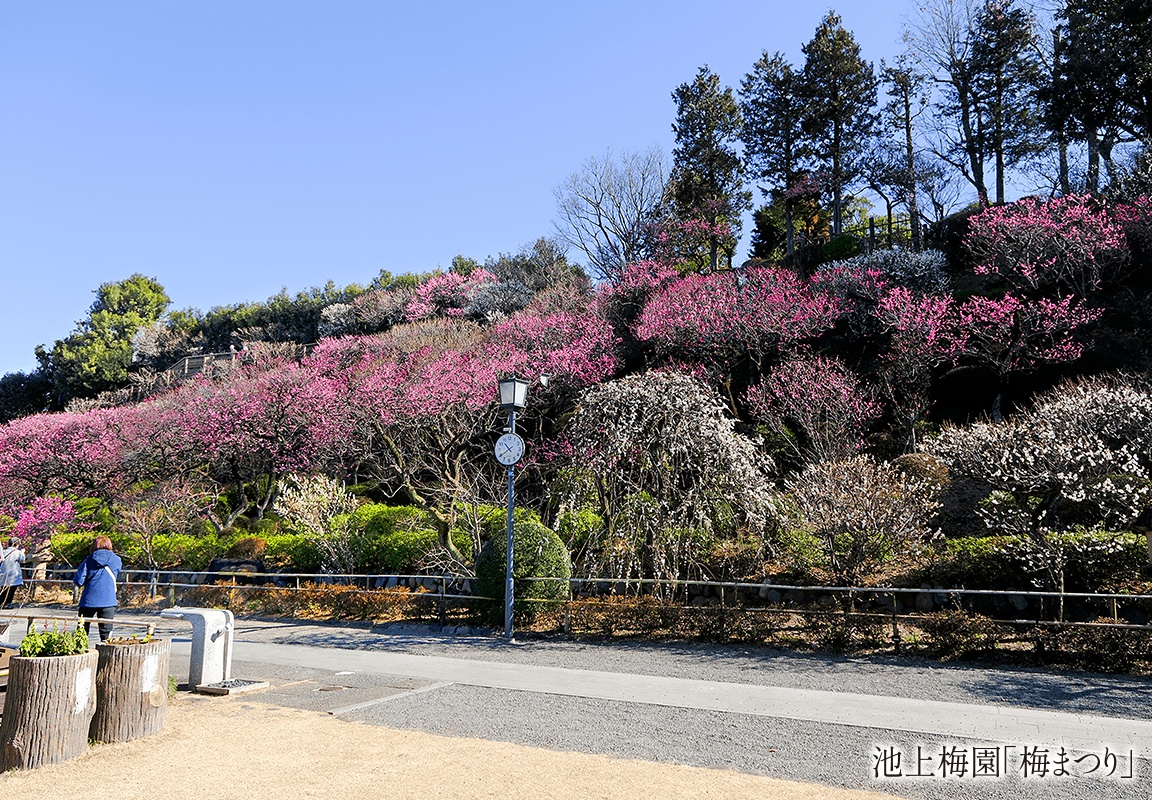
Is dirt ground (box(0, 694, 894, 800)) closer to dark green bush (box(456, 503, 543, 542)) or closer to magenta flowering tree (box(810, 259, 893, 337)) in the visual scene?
dark green bush (box(456, 503, 543, 542))

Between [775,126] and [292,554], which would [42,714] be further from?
[775,126]

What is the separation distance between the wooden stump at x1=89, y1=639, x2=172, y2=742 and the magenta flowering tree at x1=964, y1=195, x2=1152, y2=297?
79.8 ft

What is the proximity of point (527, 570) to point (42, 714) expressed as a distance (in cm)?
705

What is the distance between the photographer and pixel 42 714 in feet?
16.9

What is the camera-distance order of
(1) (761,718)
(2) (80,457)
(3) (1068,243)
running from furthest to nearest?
(2) (80,457), (3) (1068,243), (1) (761,718)

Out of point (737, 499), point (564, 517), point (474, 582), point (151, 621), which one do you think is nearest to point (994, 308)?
point (737, 499)

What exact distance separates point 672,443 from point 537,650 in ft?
13.8

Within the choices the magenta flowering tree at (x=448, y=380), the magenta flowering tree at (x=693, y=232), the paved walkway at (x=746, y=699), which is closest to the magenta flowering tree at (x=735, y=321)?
the magenta flowering tree at (x=448, y=380)

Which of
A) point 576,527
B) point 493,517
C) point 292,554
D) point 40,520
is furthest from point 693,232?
point 40,520

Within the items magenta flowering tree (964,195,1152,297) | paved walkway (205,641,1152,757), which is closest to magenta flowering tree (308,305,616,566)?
paved walkway (205,641,1152,757)

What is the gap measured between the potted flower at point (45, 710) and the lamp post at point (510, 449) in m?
6.07

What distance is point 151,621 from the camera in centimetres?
1402

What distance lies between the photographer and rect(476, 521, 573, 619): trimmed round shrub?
37.0 ft

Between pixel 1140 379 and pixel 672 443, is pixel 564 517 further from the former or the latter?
pixel 1140 379
